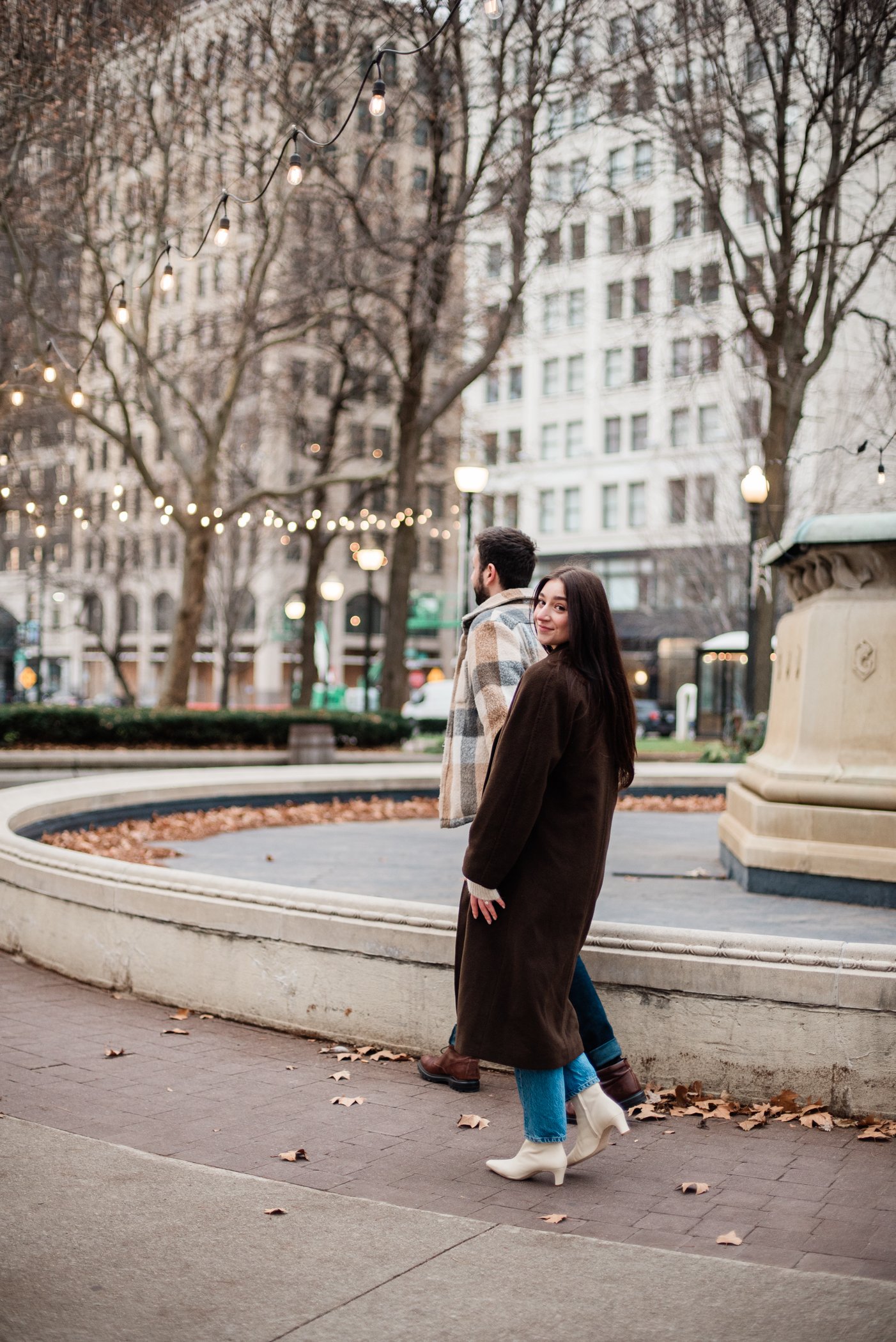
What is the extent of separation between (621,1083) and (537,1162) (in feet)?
2.15

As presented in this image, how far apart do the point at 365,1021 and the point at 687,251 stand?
184ft

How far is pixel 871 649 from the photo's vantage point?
772cm

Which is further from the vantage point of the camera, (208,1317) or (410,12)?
(410,12)

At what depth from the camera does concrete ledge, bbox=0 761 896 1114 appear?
5.02 metres

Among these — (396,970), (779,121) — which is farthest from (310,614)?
(396,970)

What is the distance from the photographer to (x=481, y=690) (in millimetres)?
5070

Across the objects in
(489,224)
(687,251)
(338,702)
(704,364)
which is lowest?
(338,702)

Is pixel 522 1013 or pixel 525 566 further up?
pixel 525 566

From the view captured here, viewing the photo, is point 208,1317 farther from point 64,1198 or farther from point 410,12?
point 410,12

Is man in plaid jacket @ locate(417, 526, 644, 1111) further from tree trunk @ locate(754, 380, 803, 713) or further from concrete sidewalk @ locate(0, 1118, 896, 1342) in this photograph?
tree trunk @ locate(754, 380, 803, 713)

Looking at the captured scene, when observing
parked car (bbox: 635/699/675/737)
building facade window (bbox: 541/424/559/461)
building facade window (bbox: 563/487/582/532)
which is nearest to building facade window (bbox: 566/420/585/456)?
building facade window (bbox: 541/424/559/461)

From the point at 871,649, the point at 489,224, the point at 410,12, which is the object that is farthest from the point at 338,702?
the point at 871,649

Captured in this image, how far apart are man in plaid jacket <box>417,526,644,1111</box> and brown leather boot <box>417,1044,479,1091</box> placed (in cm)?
66

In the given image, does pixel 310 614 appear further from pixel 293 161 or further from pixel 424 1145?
pixel 424 1145
